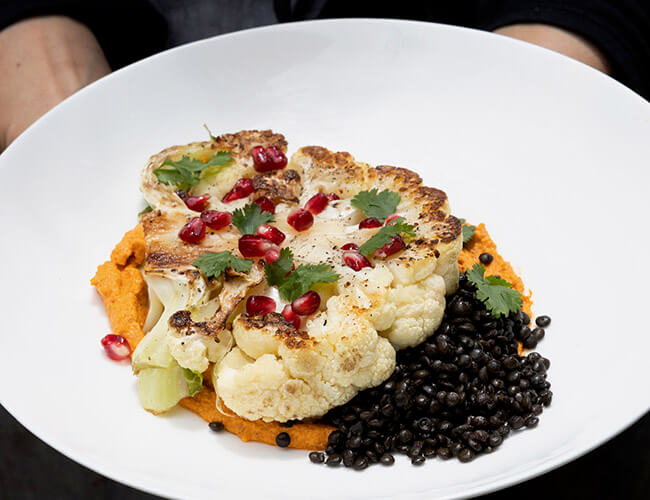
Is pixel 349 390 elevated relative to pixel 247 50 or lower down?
lower down

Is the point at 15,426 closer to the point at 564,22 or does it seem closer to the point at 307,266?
the point at 307,266

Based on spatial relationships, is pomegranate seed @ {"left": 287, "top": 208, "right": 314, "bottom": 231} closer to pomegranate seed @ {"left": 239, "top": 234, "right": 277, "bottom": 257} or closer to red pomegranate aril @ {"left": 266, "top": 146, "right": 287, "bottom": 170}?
pomegranate seed @ {"left": 239, "top": 234, "right": 277, "bottom": 257}

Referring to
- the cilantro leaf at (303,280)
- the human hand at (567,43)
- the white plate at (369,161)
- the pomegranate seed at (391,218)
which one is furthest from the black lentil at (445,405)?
the human hand at (567,43)

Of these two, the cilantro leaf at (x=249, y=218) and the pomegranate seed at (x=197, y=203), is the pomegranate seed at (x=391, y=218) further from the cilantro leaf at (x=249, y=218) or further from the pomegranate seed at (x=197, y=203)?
the pomegranate seed at (x=197, y=203)

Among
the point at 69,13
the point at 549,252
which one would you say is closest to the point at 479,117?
the point at 549,252

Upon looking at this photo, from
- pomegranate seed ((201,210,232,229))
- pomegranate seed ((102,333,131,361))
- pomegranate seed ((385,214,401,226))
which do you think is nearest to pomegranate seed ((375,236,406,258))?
pomegranate seed ((385,214,401,226))

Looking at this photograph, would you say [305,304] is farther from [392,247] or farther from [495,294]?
[495,294]
